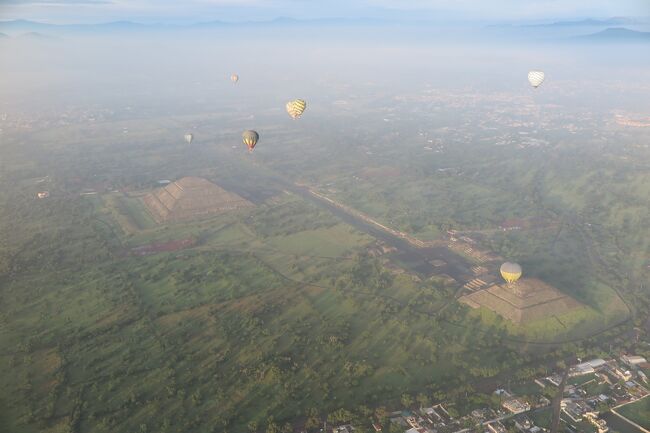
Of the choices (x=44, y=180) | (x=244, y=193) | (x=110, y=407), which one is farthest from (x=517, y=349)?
(x=44, y=180)

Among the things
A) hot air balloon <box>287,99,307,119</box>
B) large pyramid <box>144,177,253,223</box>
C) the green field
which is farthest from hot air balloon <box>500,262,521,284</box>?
large pyramid <box>144,177,253,223</box>

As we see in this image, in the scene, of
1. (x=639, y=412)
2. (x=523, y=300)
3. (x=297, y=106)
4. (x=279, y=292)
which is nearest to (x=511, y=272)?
(x=523, y=300)

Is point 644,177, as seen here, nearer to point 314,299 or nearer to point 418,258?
point 418,258

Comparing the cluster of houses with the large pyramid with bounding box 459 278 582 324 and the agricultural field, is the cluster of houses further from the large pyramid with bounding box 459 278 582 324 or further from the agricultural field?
the large pyramid with bounding box 459 278 582 324

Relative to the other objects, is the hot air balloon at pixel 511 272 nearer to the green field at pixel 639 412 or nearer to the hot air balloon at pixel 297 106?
the green field at pixel 639 412

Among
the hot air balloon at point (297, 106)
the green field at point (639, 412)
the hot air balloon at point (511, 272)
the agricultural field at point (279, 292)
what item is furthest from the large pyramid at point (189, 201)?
the green field at point (639, 412)
